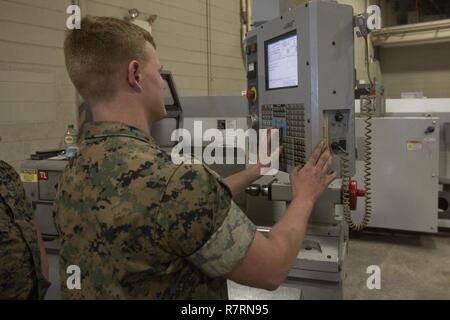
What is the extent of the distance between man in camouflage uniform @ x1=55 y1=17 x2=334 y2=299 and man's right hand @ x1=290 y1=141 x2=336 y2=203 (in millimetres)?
117

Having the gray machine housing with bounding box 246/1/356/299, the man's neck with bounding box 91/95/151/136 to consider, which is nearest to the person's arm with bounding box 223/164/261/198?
the gray machine housing with bounding box 246/1/356/299

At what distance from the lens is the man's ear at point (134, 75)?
90cm

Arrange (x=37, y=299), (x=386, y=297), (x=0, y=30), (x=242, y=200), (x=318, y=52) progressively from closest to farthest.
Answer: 1. (x=318, y=52)
2. (x=37, y=299)
3. (x=242, y=200)
4. (x=0, y=30)
5. (x=386, y=297)

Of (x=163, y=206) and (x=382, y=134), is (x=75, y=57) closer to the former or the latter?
(x=163, y=206)

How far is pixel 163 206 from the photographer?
0.76 meters

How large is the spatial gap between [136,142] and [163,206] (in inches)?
7.0

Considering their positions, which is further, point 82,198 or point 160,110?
point 160,110

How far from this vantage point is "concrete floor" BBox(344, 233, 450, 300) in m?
2.76

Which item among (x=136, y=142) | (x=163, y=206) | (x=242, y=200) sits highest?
(x=136, y=142)

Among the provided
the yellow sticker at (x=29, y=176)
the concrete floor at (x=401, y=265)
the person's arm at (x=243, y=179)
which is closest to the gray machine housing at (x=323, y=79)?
the person's arm at (x=243, y=179)

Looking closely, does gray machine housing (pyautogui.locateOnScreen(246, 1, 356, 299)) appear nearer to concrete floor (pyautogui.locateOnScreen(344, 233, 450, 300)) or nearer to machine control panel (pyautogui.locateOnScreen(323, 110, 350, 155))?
machine control panel (pyautogui.locateOnScreen(323, 110, 350, 155))

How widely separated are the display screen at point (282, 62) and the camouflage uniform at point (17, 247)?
986 millimetres

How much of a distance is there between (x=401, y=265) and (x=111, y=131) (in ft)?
9.68

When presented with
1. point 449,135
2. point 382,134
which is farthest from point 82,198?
point 449,135
